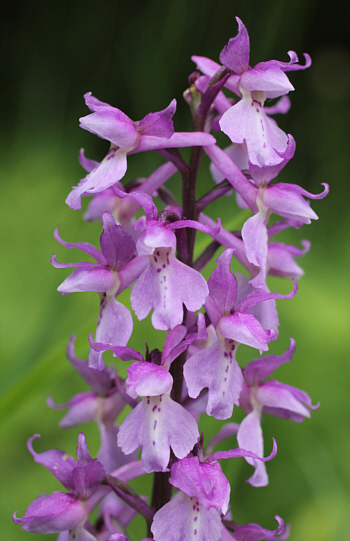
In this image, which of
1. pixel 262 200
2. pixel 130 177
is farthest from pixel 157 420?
pixel 130 177

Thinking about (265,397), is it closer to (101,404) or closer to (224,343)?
(224,343)

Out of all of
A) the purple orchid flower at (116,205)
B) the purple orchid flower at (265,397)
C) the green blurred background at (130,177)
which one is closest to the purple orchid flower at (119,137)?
the purple orchid flower at (116,205)

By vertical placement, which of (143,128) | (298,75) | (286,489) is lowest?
(286,489)

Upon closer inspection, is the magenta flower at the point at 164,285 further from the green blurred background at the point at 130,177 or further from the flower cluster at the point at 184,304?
the green blurred background at the point at 130,177

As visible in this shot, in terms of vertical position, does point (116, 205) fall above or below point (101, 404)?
above

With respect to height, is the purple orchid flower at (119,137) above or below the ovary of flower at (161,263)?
above

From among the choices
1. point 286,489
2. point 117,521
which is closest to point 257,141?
point 117,521

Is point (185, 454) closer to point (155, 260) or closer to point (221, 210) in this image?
point (155, 260)
